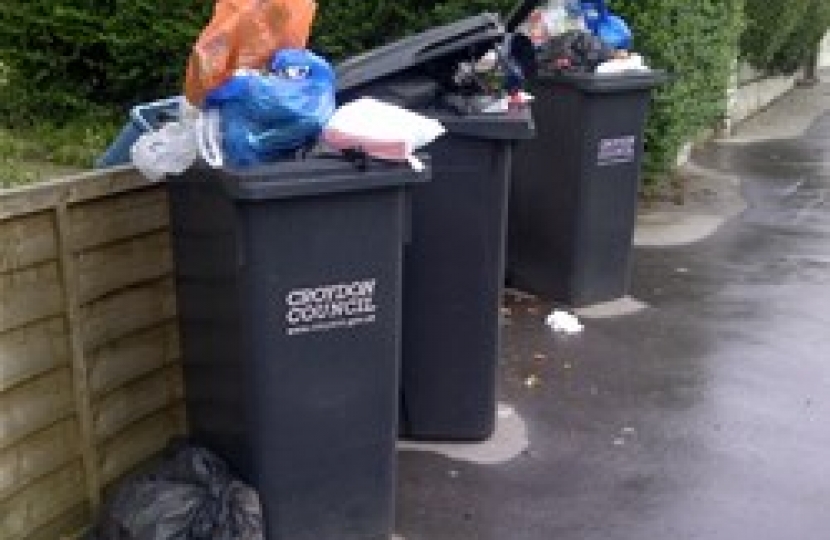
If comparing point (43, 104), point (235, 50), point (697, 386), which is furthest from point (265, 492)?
point (43, 104)

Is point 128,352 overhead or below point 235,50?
below

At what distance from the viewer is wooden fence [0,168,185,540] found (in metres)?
3.38

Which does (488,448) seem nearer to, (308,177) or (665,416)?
(665,416)

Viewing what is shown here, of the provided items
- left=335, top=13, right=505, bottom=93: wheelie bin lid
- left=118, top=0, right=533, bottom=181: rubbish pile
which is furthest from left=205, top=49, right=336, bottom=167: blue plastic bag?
left=335, top=13, right=505, bottom=93: wheelie bin lid

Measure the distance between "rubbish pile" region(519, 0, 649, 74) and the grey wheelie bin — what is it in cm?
185

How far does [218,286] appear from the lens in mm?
3582

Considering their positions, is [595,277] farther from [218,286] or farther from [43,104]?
[43,104]

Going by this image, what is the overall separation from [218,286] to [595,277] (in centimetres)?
323

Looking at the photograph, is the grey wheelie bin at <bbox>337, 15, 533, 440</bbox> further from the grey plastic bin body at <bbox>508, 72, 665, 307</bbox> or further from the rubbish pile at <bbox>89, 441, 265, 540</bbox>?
the grey plastic bin body at <bbox>508, 72, 665, 307</bbox>

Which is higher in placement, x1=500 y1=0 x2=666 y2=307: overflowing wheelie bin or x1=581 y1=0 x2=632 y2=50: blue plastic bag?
x1=581 y1=0 x2=632 y2=50: blue plastic bag

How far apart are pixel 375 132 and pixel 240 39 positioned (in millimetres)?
512

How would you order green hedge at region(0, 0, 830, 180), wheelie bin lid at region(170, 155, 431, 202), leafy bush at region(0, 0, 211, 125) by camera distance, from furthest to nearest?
leafy bush at region(0, 0, 211, 125), green hedge at region(0, 0, 830, 180), wheelie bin lid at region(170, 155, 431, 202)

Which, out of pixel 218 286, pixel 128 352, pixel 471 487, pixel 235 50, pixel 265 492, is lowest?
pixel 471 487

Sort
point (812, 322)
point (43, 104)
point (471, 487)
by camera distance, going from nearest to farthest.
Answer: point (471, 487), point (812, 322), point (43, 104)
